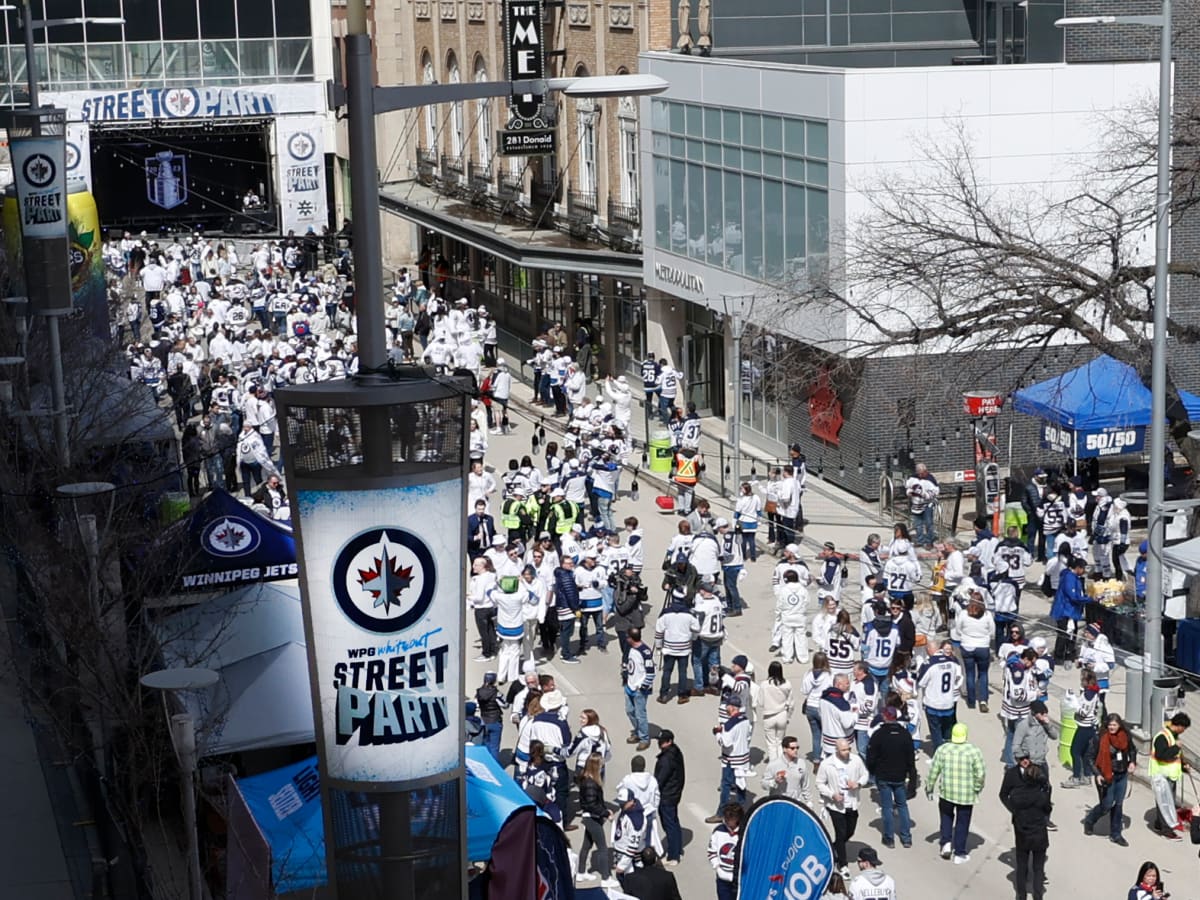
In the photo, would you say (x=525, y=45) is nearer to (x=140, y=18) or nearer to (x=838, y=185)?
(x=838, y=185)

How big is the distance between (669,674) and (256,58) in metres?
47.7

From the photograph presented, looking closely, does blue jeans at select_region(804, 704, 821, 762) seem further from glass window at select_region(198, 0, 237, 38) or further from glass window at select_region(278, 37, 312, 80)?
glass window at select_region(198, 0, 237, 38)

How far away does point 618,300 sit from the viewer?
41.6 metres

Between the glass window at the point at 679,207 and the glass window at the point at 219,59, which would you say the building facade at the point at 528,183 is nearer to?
the glass window at the point at 679,207

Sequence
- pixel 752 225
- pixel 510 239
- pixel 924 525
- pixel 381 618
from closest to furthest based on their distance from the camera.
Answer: pixel 381 618 < pixel 924 525 < pixel 752 225 < pixel 510 239

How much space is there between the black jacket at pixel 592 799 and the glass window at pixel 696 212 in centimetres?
2112

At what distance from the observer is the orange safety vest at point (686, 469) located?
3005 centimetres

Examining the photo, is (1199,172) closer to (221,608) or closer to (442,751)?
(221,608)

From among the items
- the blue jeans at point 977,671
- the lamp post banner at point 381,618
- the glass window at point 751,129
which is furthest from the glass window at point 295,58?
the lamp post banner at point 381,618

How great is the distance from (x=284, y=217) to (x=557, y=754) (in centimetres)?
4534

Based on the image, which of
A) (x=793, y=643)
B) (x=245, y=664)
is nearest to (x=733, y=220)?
(x=793, y=643)

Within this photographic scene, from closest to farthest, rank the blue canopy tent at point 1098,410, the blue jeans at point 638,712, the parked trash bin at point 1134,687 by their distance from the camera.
→ the blue jeans at point 638,712 → the parked trash bin at point 1134,687 → the blue canopy tent at point 1098,410

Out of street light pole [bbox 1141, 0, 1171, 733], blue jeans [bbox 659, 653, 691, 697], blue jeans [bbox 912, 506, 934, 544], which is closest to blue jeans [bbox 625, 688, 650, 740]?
blue jeans [bbox 659, 653, 691, 697]

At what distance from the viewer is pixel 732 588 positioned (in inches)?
975
